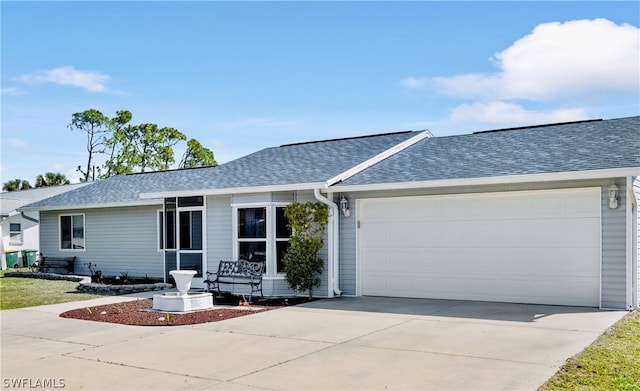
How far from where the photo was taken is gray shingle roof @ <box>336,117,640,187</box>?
10688 millimetres

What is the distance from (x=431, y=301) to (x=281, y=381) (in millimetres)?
6290

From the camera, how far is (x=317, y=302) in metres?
12.0

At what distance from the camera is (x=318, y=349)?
24.8 feet

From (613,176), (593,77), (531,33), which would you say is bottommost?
(613,176)

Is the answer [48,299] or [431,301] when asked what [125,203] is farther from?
[431,301]

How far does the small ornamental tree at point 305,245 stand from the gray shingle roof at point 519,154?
878 millimetres

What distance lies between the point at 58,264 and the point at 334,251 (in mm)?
11981

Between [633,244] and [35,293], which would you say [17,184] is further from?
[633,244]

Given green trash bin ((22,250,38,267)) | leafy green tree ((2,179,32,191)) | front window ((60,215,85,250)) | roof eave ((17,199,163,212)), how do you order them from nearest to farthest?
roof eave ((17,199,163,212)) < front window ((60,215,85,250)) < green trash bin ((22,250,38,267)) < leafy green tree ((2,179,32,191))

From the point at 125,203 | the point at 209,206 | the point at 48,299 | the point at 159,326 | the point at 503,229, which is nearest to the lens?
the point at 159,326

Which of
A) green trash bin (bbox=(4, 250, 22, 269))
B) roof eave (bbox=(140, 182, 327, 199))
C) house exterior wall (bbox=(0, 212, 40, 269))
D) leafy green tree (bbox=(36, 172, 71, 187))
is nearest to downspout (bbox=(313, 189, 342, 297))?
roof eave (bbox=(140, 182, 327, 199))

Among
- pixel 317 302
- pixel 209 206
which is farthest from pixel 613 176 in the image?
pixel 209 206

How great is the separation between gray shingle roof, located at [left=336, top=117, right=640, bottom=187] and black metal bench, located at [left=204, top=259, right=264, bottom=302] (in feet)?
8.85

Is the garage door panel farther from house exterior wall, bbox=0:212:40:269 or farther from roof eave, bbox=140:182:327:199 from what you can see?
house exterior wall, bbox=0:212:40:269
